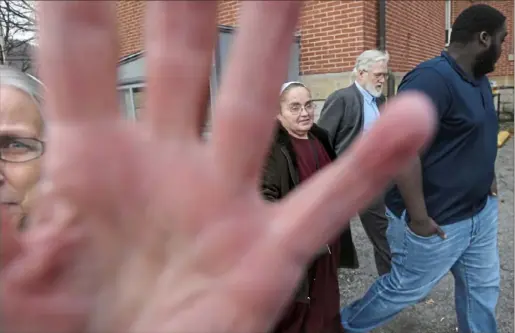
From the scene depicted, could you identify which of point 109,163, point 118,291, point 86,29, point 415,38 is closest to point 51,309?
point 118,291

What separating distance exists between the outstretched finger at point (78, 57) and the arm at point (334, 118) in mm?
2843

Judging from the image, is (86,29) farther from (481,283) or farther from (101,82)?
(481,283)

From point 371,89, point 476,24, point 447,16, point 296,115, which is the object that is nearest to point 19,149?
point 296,115

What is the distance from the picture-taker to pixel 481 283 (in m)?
2.58

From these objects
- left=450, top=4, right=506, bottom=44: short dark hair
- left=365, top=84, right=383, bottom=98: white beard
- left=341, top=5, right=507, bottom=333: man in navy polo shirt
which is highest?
left=450, top=4, right=506, bottom=44: short dark hair

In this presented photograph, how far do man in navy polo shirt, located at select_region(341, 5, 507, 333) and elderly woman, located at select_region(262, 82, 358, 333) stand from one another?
1.36ft

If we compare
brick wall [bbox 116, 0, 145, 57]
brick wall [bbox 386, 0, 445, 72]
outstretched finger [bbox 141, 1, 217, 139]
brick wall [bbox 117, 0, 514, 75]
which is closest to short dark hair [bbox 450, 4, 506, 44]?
outstretched finger [bbox 141, 1, 217, 139]

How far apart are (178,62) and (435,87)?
6.42ft

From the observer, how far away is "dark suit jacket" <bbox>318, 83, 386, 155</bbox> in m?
3.32

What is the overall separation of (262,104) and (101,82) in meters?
0.19

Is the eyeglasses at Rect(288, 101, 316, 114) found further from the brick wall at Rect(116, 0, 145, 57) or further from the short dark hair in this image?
the brick wall at Rect(116, 0, 145, 57)

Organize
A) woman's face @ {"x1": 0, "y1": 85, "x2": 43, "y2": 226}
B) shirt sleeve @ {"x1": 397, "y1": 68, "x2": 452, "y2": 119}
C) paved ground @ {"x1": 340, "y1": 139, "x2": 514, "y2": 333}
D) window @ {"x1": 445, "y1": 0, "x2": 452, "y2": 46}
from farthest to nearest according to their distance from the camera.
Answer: window @ {"x1": 445, "y1": 0, "x2": 452, "y2": 46}, paved ground @ {"x1": 340, "y1": 139, "x2": 514, "y2": 333}, shirt sleeve @ {"x1": 397, "y1": 68, "x2": 452, "y2": 119}, woman's face @ {"x1": 0, "y1": 85, "x2": 43, "y2": 226}

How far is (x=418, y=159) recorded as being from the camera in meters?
2.34

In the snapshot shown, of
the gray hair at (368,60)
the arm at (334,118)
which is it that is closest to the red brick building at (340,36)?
the gray hair at (368,60)
